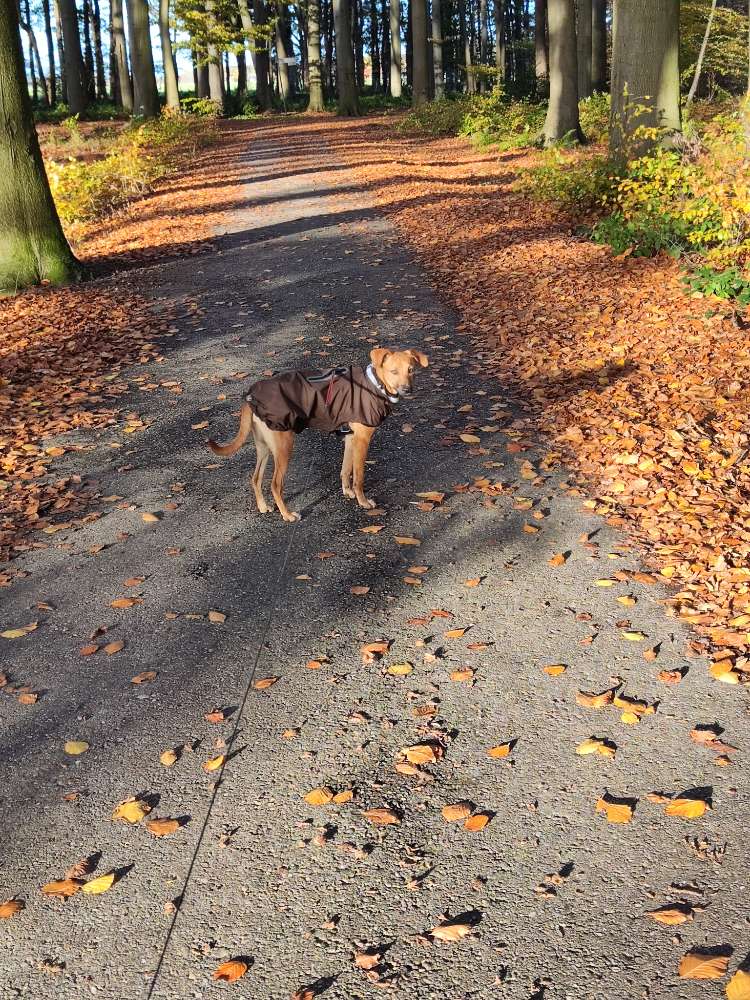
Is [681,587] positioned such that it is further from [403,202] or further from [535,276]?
[403,202]

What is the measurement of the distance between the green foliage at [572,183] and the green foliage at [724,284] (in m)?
3.01

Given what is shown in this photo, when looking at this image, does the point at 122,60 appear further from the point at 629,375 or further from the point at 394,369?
the point at 394,369

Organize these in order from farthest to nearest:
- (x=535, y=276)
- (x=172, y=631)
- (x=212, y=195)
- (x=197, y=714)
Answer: (x=212, y=195)
(x=535, y=276)
(x=172, y=631)
(x=197, y=714)

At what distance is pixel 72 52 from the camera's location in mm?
34531

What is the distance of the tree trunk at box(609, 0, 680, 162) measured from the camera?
11.6m

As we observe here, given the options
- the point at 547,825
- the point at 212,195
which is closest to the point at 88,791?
the point at 547,825

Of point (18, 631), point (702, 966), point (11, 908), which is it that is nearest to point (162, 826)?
point (11, 908)

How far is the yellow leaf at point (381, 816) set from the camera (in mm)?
3252

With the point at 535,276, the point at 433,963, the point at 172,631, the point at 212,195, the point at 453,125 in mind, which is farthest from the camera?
the point at 453,125

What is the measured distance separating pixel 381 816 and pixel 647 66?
12.0 metres

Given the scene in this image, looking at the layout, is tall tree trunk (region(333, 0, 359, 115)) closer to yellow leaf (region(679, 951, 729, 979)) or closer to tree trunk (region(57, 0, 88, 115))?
tree trunk (region(57, 0, 88, 115))

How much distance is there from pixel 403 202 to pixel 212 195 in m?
5.37

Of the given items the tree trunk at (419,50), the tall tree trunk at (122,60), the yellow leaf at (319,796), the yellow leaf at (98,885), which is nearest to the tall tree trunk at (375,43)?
the tall tree trunk at (122,60)

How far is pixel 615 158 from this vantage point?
1223 cm
